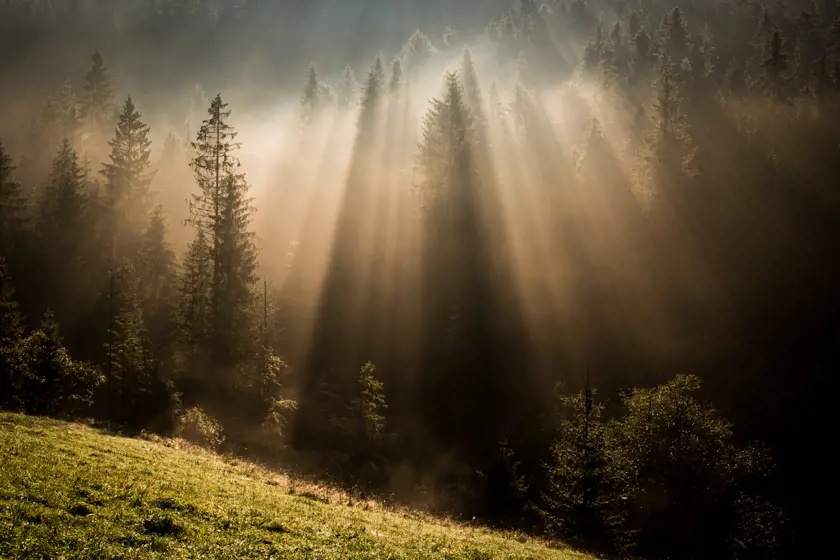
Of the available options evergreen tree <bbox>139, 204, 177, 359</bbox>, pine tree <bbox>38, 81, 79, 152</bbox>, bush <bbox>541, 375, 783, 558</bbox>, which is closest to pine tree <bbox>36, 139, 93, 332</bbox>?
evergreen tree <bbox>139, 204, 177, 359</bbox>

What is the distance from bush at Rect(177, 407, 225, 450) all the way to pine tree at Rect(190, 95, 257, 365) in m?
9.43

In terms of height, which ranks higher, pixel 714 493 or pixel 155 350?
pixel 155 350

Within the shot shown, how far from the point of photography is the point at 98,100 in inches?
3369

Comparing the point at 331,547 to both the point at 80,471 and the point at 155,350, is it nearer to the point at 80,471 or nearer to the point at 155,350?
the point at 80,471

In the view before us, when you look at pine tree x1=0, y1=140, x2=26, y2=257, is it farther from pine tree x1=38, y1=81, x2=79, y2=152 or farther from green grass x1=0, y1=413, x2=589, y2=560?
green grass x1=0, y1=413, x2=589, y2=560

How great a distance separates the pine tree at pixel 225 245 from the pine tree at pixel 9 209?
87.6 feet

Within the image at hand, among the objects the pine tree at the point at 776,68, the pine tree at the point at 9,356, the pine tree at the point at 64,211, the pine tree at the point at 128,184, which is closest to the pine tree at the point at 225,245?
the pine tree at the point at 9,356

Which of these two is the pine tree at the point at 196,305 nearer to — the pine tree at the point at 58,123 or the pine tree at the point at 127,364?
the pine tree at the point at 127,364

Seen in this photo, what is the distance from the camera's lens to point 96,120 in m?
84.4

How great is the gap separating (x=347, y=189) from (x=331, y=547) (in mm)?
59072

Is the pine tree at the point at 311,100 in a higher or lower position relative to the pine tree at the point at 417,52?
lower

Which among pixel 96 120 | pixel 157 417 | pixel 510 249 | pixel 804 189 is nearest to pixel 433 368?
pixel 510 249

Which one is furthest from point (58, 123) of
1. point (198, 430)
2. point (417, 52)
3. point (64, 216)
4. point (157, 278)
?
point (198, 430)

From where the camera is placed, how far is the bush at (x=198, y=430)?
3622 centimetres
